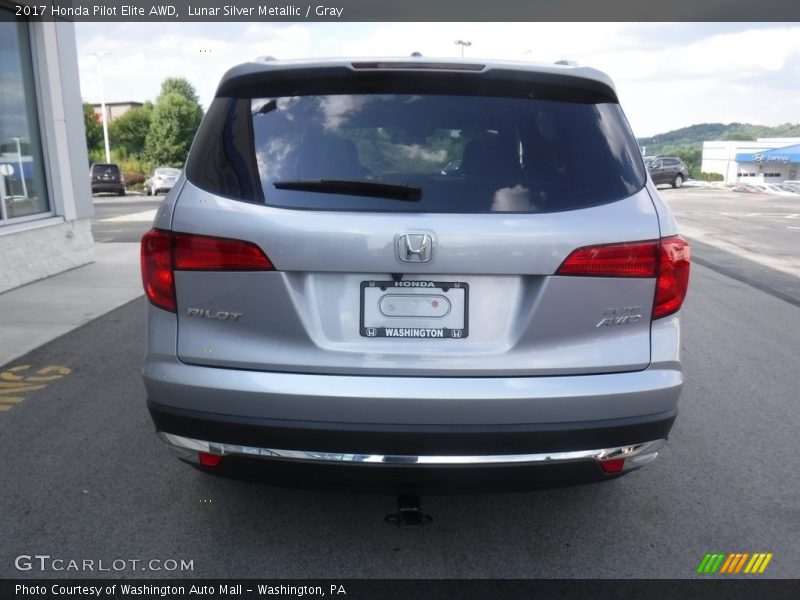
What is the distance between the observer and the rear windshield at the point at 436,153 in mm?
2285

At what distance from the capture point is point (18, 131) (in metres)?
8.52

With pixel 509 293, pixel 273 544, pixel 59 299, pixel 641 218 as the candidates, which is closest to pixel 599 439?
pixel 509 293

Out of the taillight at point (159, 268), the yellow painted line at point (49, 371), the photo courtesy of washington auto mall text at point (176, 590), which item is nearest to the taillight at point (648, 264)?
the taillight at point (159, 268)

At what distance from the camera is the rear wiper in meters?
2.28

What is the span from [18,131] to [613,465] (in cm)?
860

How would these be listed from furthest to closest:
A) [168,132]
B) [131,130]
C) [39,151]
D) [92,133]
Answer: [131,130] < [92,133] < [168,132] < [39,151]

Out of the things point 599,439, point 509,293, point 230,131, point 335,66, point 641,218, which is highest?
point 335,66

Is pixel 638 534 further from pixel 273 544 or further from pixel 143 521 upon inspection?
pixel 143 521

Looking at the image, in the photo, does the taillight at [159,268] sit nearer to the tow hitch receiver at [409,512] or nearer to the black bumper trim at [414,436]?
the black bumper trim at [414,436]

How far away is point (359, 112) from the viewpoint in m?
2.43

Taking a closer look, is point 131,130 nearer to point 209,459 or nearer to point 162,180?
point 162,180

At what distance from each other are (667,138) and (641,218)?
182 m

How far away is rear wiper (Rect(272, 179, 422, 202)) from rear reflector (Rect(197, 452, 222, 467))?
0.94 m

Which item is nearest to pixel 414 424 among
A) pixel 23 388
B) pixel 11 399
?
pixel 11 399
